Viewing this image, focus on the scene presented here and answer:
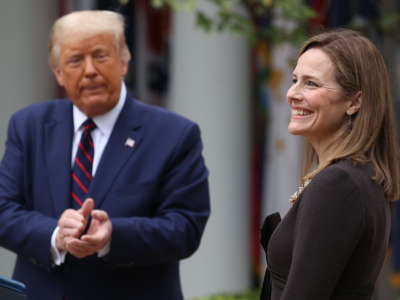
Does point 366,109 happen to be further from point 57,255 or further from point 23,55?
point 23,55

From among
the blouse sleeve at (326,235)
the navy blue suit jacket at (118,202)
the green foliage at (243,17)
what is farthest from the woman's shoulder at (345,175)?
the green foliage at (243,17)

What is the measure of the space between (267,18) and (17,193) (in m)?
5.69

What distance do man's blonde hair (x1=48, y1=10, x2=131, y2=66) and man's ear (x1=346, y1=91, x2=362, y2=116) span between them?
135cm

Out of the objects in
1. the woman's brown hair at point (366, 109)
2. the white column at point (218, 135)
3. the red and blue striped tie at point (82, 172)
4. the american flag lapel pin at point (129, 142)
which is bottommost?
the white column at point (218, 135)

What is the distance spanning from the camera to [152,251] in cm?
292

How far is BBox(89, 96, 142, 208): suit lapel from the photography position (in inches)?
118

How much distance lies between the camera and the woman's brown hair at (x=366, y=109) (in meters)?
2.12

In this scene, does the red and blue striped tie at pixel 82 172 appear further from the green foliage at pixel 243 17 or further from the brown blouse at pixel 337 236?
the green foliage at pixel 243 17

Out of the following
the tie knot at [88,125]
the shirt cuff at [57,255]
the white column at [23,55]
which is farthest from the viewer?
the white column at [23,55]

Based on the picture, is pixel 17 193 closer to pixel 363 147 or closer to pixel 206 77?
pixel 363 147

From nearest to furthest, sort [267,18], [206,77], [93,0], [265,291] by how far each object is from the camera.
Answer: [265,291] < [206,77] < [93,0] < [267,18]

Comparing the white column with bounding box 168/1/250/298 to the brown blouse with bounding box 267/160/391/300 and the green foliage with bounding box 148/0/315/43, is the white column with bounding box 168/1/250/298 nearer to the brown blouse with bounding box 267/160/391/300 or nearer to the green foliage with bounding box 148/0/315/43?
the green foliage with bounding box 148/0/315/43

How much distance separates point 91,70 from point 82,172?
0.46 m

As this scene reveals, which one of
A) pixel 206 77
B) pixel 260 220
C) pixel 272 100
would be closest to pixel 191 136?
pixel 206 77
